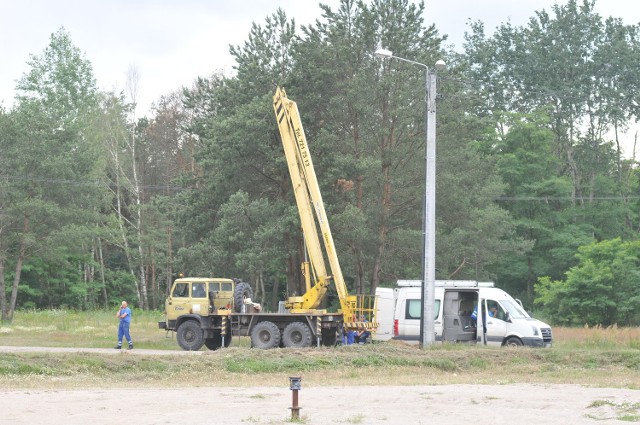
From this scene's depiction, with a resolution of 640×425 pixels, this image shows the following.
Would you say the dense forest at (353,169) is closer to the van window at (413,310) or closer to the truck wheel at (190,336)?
the van window at (413,310)

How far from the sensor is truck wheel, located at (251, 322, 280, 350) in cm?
3359

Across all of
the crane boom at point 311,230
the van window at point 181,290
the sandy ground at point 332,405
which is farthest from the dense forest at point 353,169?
the sandy ground at point 332,405

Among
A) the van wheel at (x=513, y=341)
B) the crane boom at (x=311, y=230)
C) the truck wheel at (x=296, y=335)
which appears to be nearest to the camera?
the van wheel at (x=513, y=341)

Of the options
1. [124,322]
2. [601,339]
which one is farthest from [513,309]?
[124,322]

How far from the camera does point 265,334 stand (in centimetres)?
3384

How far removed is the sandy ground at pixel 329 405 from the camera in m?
16.9

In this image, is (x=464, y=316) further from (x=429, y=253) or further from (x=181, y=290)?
(x=181, y=290)

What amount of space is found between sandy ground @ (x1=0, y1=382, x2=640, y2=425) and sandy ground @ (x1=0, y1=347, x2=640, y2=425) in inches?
0.6

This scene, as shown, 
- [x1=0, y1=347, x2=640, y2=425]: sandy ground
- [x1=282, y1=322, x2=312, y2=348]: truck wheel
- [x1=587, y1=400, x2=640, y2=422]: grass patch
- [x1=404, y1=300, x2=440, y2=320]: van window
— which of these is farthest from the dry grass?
[x1=587, y1=400, x2=640, y2=422]: grass patch

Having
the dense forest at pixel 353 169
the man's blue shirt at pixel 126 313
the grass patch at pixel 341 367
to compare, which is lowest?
the grass patch at pixel 341 367

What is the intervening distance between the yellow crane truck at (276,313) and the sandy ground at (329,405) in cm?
1139

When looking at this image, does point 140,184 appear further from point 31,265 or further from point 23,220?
point 23,220

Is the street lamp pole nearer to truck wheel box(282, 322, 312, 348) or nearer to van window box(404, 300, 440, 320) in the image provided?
van window box(404, 300, 440, 320)

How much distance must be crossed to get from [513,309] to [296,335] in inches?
278
